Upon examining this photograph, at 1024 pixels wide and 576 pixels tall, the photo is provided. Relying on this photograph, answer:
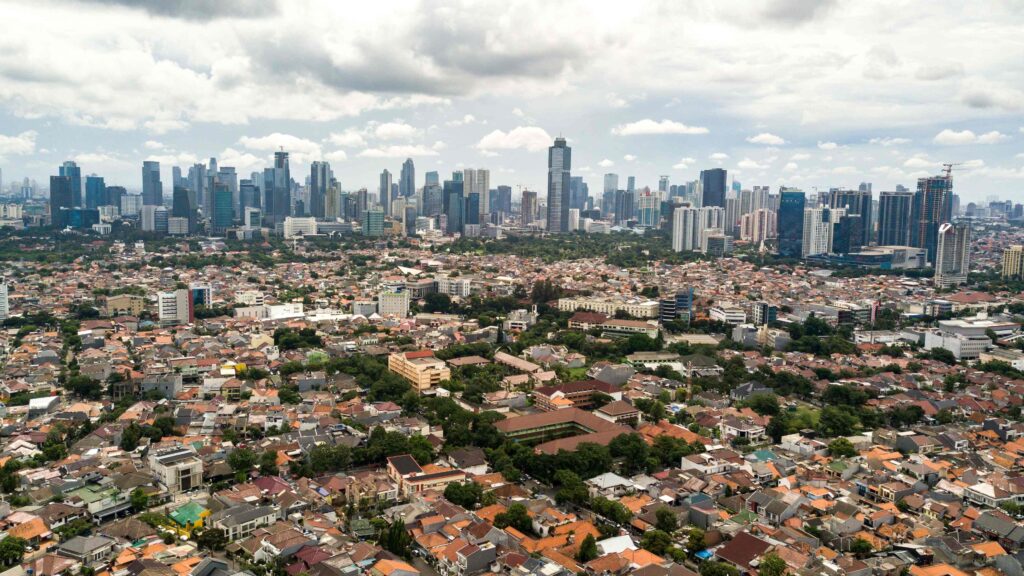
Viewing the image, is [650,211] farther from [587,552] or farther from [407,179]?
[587,552]

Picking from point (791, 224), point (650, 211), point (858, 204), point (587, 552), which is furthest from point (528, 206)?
point (587, 552)

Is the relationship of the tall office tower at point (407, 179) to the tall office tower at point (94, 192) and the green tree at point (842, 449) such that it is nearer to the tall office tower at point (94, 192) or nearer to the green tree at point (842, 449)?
the tall office tower at point (94, 192)

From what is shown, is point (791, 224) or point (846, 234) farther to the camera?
point (791, 224)

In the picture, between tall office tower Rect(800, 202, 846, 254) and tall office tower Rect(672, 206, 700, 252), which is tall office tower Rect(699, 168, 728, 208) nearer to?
tall office tower Rect(672, 206, 700, 252)

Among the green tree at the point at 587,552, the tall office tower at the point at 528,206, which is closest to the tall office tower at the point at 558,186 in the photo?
the tall office tower at the point at 528,206

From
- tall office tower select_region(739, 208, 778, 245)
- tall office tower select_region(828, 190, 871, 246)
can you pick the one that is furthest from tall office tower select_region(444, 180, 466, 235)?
tall office tower select_region(828, 190, 871, 246)

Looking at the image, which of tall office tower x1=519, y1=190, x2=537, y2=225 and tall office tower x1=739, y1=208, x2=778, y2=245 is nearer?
tall office tower x1=739, y1=208, x2=778, y2=245
